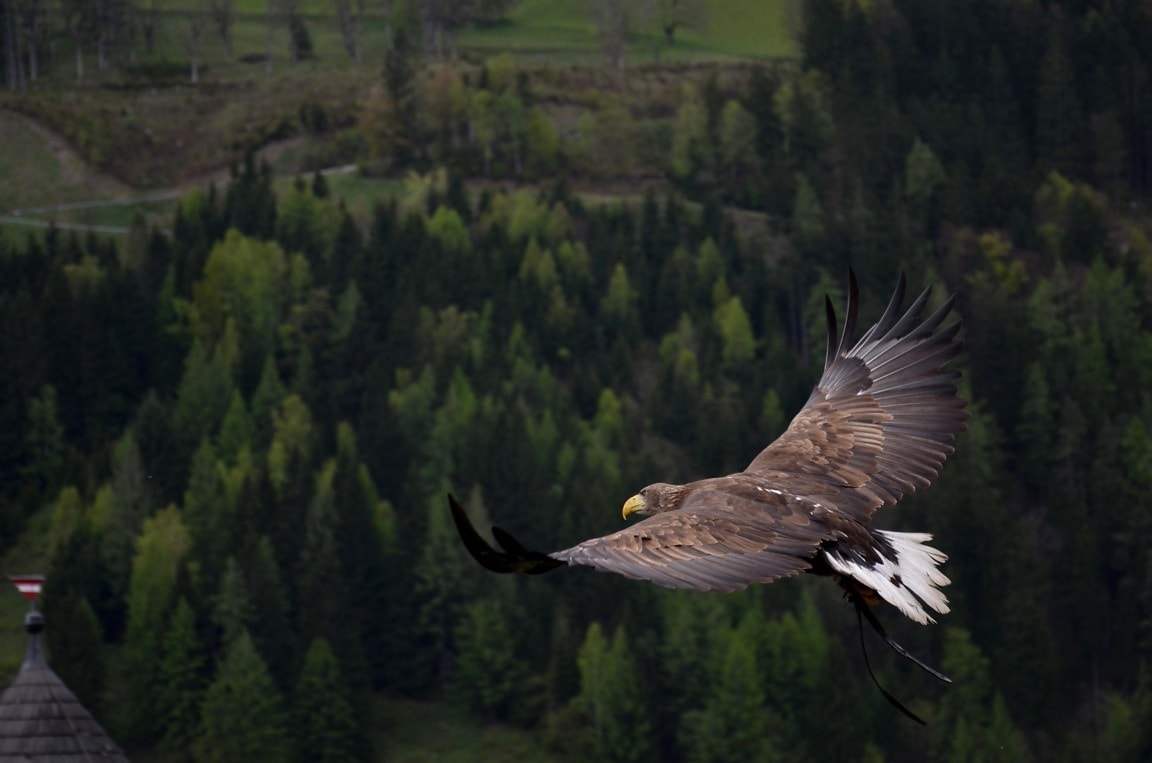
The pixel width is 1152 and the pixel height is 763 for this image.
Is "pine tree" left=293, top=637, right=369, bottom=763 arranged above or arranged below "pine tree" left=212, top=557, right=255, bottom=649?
below

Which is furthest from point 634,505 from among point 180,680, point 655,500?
point 180,680

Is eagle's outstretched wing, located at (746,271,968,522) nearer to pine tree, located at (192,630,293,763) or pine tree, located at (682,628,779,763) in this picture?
pine tree, located at (682,628,779,763)

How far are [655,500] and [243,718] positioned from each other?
7269cm

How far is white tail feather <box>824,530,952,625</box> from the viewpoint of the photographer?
17.2 meters

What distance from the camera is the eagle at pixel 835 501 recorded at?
615 inches

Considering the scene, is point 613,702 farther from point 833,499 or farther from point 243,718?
point 833,499

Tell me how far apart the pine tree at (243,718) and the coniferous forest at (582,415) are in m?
0.20

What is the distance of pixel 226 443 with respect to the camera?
112 metres

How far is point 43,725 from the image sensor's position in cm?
2334

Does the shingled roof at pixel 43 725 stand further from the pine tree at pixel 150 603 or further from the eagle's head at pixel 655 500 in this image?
the pine tree at pixel 150 603

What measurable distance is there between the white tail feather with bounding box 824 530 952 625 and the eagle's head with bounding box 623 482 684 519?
1672mm

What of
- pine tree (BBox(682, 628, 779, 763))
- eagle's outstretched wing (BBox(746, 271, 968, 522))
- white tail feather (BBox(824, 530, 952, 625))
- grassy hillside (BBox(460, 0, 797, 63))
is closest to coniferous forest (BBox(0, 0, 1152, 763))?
pine tree (BBox(682, 628, 779, 763))

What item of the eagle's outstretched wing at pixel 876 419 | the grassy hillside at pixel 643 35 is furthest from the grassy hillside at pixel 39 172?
the eagle's outstretched wing at pixel 876 419

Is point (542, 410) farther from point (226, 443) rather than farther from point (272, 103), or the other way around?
point (272, 103)
